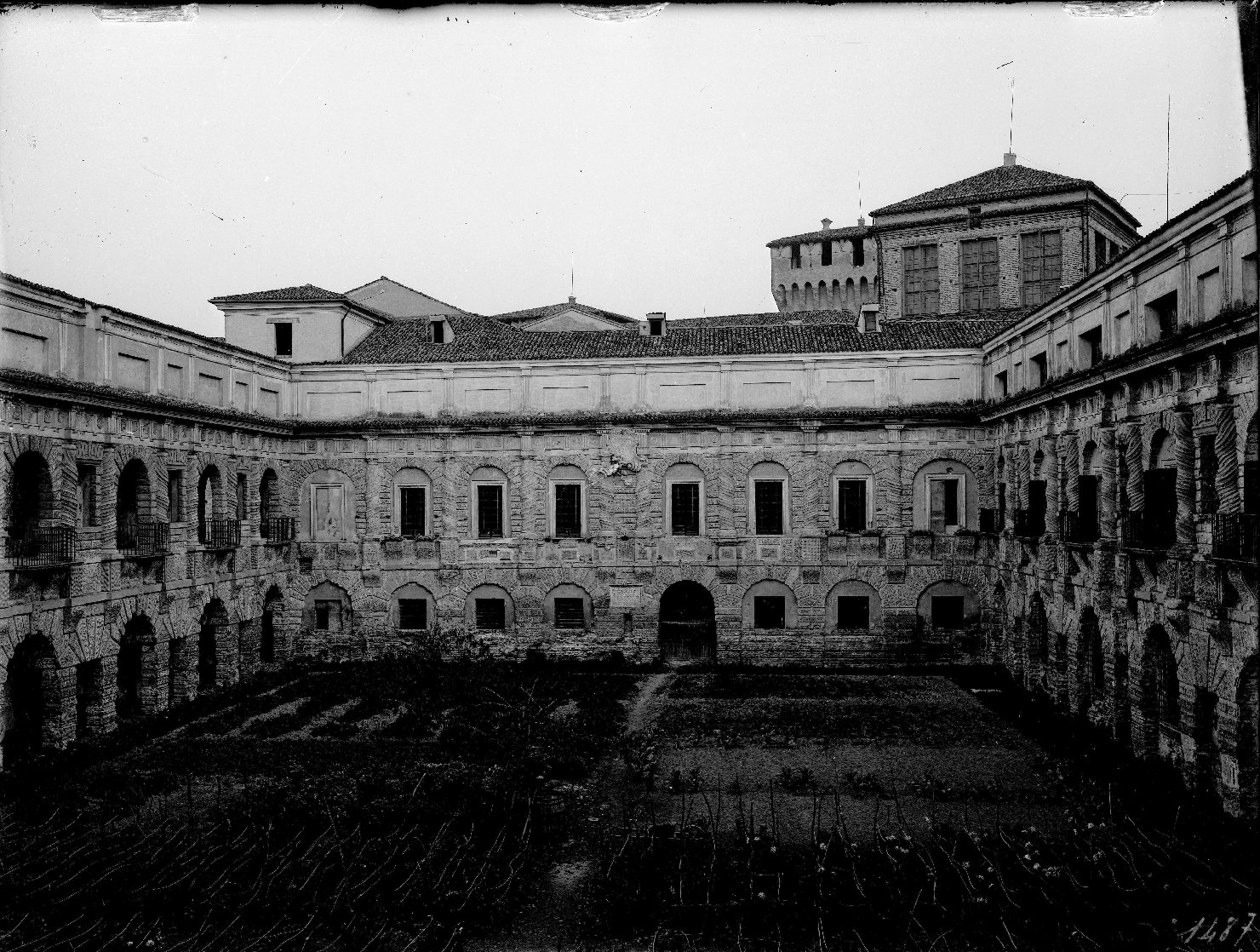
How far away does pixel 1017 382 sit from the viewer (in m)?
25.4

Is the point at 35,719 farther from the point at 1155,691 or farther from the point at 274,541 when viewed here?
the point at 1155,691

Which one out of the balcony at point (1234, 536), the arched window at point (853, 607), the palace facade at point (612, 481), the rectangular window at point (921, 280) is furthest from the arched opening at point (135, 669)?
the rectangular window at point (921, 280)

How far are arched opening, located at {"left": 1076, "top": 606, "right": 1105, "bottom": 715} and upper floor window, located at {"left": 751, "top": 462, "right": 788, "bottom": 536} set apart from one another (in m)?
9.85

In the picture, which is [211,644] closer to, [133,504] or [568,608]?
[133,504]

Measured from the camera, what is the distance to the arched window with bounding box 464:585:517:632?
1161 inches

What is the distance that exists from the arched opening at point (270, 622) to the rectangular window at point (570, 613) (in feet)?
25.8

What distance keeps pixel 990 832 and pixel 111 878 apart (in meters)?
11.2

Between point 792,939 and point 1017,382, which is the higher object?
point 1017,382

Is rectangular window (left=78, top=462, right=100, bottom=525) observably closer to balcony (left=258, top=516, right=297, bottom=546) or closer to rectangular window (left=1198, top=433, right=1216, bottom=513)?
balcony (left=258, top=516, right=297, bottom=546)

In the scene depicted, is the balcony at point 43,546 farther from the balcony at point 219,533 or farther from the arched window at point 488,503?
the arched window at point 488,503

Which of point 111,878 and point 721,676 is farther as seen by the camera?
point 721,676

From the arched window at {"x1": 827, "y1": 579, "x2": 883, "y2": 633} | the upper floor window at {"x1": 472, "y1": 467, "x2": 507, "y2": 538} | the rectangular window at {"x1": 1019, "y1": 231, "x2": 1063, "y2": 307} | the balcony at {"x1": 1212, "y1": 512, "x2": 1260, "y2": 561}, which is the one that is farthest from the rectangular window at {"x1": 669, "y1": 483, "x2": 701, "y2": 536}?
the balcony at {"x1": 1212, "y1": 512, "x2": 1260, "y2": 561}

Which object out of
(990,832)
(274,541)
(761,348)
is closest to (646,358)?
(761,348)

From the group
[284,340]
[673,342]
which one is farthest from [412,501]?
[673,342]
